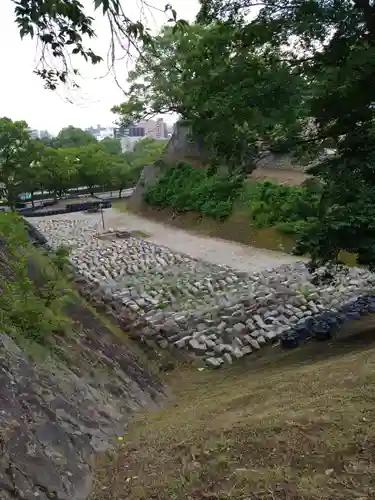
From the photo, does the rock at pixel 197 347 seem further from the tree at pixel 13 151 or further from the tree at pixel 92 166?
the tree at pixel 92 166

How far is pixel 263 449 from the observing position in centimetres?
294

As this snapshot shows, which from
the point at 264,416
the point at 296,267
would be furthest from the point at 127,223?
the point at 264,416

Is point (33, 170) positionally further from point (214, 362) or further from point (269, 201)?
point (214, 362)

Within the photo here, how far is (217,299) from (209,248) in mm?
5416

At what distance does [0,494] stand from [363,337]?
6.42 m

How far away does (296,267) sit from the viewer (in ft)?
39.6

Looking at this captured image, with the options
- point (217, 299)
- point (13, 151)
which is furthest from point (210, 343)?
point (13, 151)

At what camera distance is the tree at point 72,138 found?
37.2 m

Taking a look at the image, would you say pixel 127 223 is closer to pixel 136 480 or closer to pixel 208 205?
pixel 208 205

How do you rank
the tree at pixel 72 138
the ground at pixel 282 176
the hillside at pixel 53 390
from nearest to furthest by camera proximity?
the hillside at pixel 53 390
the ground at pixel 282 176
the tree at pixel 72 138

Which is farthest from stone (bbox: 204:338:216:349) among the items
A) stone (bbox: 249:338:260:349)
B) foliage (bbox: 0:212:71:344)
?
foliage (bbox: 0:212:71:344)

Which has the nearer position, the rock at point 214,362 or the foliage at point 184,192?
the rock at point 214,362

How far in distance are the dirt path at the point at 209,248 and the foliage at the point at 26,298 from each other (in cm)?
680

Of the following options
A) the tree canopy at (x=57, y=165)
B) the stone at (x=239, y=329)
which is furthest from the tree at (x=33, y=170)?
the stone at (x=239, y=329)
